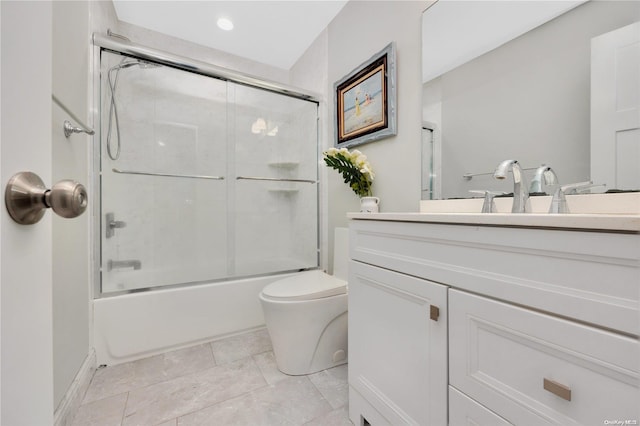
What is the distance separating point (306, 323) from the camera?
1.32m

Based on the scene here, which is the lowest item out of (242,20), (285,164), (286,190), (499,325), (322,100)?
(499,325)

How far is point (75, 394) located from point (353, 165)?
1.65 m

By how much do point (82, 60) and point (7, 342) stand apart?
62.7 inches

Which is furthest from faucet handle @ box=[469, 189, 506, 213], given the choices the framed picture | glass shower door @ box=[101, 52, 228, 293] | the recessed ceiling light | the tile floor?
the recessed ceiling light

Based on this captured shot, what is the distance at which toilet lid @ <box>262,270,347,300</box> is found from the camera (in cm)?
131

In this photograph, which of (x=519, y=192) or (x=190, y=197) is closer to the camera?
(x=519, y=192)

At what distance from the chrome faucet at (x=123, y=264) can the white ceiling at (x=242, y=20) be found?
1.75 meters

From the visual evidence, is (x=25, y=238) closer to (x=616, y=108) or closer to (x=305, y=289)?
(x=305, y=289)

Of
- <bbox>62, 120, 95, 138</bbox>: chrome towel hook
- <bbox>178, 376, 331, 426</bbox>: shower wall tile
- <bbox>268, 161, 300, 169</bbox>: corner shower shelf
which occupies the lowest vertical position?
<bbox>178, 376, 331, 426</bbox>: shower wall tile

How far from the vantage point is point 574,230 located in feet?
→ 1.66

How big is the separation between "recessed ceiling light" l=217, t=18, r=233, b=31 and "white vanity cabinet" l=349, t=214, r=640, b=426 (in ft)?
6.45

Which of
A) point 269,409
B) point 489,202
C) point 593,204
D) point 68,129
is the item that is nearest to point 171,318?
point 269,409

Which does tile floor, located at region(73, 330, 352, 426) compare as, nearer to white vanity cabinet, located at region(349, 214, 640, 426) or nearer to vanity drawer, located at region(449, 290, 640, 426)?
white vanity cabinet, located at region(349, 214, 640, 426)

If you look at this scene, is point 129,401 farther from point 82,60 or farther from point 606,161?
point 606,161
